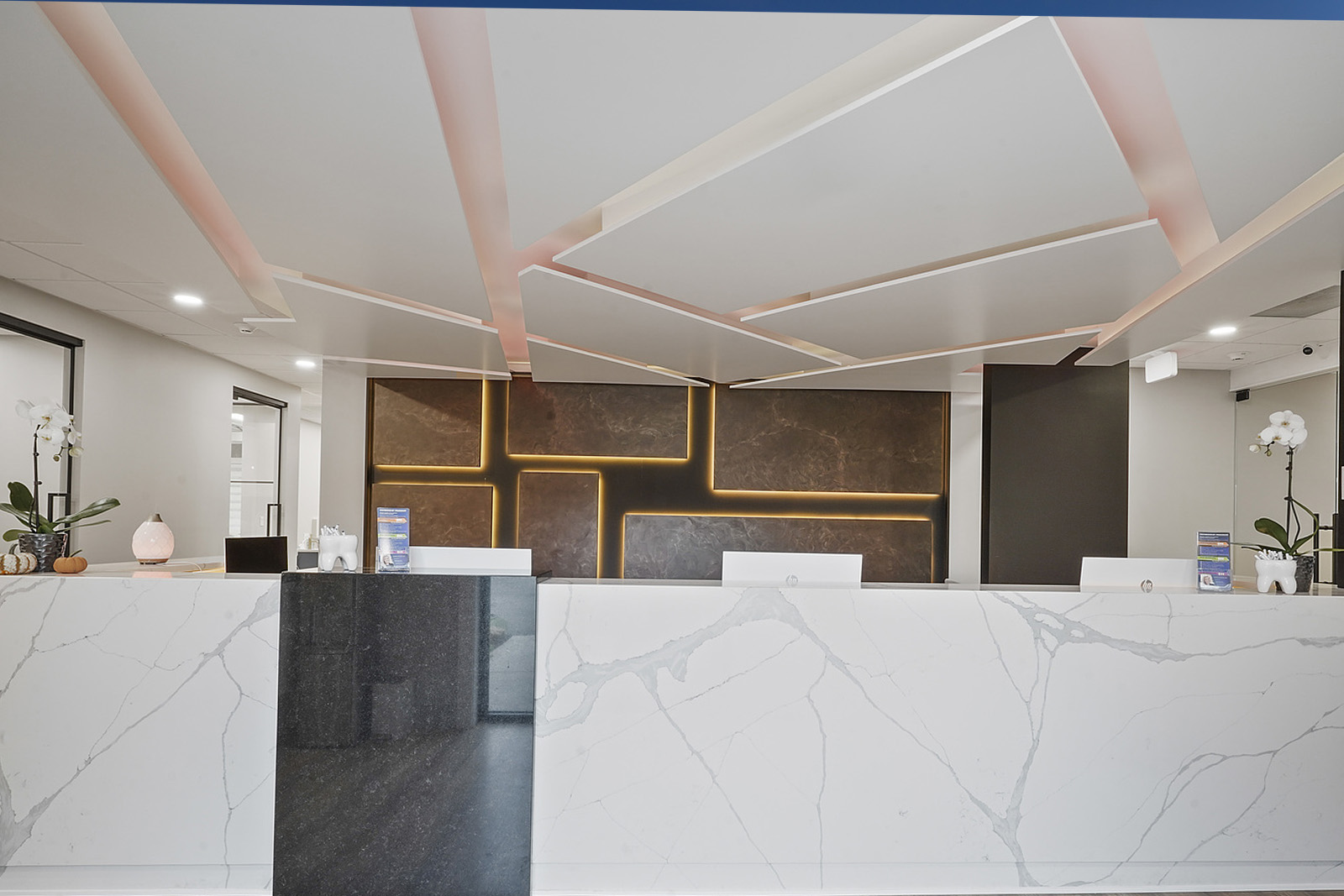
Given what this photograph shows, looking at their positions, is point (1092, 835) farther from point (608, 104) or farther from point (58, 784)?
point (58, 784)

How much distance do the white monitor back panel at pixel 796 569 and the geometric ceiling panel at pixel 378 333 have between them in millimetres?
2352

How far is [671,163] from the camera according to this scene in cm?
283

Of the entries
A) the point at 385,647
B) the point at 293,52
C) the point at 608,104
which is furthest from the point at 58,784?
the point at 608,104

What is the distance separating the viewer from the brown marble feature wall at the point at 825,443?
7.25m

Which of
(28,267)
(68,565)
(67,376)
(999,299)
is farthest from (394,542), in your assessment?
(67,376)

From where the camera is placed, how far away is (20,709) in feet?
9.91

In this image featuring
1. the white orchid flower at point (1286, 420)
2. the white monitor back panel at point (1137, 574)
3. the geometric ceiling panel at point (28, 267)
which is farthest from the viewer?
the geometric ceiling panel at point (28, 267)

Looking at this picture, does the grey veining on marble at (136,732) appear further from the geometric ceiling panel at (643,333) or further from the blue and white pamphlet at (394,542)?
the geometric ceiling panel at (643,333)

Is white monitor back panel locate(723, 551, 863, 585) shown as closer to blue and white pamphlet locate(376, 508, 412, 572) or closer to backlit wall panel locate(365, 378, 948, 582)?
blue and white pamphlet locate(376, 508, 412, 572)

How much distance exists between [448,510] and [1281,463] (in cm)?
667

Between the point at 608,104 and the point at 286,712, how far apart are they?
88.6 inches

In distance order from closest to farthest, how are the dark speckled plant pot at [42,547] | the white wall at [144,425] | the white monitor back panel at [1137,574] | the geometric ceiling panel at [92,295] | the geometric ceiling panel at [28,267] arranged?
the dark speckled plant pot at [42,547] → the white monitor back panel at [1137,574] → the geometric ceiling panel at [28,267] → the geometric ceiling panel at [92,295] → the white wall at [144,425]

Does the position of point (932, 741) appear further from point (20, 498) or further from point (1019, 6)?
point (20, 498)

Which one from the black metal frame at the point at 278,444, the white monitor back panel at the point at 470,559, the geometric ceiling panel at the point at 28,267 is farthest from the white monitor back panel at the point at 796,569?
the black metal frame at the point at 278,444
